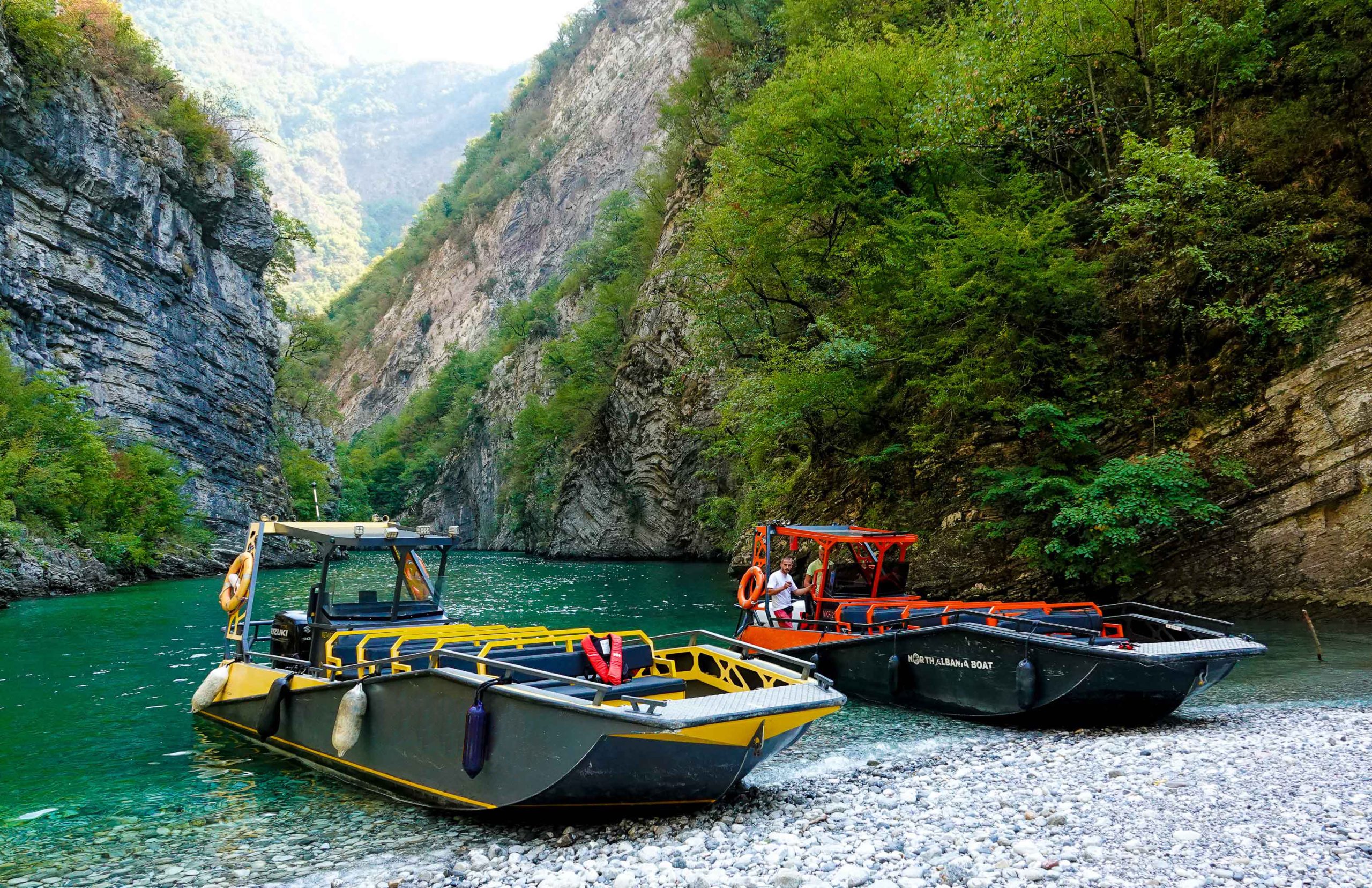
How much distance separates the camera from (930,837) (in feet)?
19.5

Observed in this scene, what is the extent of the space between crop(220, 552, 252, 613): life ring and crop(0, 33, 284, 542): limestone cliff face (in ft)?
107

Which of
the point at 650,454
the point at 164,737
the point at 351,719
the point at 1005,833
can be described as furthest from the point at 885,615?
the point at 650,454

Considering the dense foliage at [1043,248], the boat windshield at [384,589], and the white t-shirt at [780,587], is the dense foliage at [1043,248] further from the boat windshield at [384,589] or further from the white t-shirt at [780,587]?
the boat windshield at [384,589]

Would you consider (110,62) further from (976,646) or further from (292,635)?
(976,646)

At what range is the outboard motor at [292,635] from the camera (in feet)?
33.6

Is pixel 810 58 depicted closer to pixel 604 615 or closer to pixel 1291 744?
pixel 604 615

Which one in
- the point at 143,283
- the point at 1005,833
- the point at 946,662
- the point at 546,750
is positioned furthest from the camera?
the point at 143,283

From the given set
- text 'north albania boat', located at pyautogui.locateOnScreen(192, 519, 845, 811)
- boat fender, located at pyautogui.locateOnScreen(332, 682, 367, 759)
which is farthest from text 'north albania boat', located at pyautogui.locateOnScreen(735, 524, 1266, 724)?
boat fender, located at pyautogui.locateOnScreen(332, 682, 367, 759)

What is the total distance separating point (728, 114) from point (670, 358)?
1332cm

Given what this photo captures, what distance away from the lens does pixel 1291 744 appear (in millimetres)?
7906

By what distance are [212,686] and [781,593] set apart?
799cm

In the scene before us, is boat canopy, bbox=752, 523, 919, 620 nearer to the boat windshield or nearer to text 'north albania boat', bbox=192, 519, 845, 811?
text 'north albania boat', bbox=192, 519, 845, 811

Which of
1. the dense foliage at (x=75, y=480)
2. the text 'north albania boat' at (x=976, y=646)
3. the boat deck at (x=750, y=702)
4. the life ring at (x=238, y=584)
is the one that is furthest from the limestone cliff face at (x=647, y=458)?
the boat deck at (x=750, y=702)

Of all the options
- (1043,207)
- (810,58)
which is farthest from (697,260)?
(1043,207)
